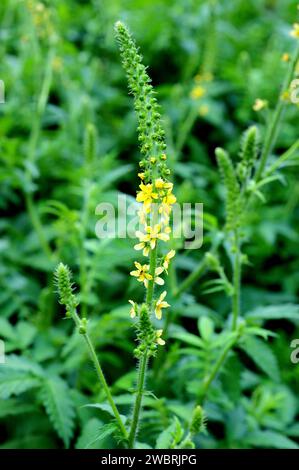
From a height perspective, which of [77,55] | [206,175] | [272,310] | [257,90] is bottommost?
[272,310]

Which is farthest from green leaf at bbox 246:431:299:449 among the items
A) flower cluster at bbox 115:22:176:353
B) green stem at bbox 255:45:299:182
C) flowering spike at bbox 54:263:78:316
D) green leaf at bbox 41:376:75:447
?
flowering spike at bbox 54:263:78:316

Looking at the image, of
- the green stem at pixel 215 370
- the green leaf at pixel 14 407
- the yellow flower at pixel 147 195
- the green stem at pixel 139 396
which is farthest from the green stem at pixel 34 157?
the yellow flower at pixel 147 195

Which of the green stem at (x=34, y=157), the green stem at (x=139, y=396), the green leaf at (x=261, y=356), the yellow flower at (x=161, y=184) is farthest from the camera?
the green stem at (x=34, y=157)

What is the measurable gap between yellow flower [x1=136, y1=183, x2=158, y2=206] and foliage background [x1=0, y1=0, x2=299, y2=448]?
2.59 feet

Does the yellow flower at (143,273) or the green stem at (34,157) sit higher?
the green stem at (34,157)

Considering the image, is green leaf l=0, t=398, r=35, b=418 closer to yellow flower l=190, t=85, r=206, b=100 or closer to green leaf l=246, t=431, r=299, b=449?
green leaf l=246, t=431, r=299, b=449

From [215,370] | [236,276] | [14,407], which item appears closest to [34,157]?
[14,407]

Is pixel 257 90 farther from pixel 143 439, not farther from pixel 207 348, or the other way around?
pixel 143 439

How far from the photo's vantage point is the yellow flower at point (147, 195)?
2.29m

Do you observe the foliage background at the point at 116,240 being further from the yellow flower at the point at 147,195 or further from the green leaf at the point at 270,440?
the yellow flower at the point at 147,195

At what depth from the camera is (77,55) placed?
6301mm

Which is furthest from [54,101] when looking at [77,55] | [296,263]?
[296,263]

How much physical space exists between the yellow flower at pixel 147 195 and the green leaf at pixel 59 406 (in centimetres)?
142

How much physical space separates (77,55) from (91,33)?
37 centimetres
